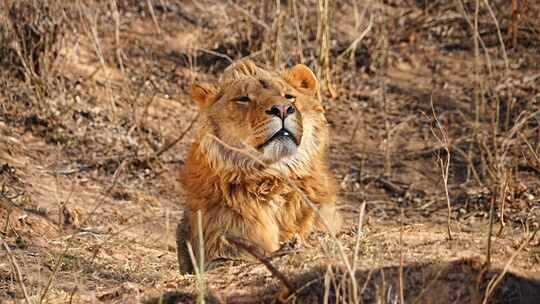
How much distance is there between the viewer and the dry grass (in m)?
6.46

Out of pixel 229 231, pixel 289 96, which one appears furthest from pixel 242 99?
pixel 229 231

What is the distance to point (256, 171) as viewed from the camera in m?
5.68

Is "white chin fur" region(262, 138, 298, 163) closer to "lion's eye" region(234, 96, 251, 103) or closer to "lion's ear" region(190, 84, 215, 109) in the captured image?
"lion's eye" region(234, 96, 251, 103)

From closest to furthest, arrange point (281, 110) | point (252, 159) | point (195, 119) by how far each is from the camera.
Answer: point (281, 110) → point (252, 159) → point (195, 119)

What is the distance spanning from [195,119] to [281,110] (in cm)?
153

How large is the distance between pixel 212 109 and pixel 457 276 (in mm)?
2122

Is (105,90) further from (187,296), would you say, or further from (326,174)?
(187,296)

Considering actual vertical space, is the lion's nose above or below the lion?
above

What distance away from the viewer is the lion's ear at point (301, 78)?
19.8ft

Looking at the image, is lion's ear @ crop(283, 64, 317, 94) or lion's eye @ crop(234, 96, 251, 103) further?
lion's ear @ crop(283, 64, 317, 94)

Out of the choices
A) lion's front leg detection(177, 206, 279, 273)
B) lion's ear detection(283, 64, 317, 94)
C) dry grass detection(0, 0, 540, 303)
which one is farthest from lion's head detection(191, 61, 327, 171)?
dry grass detection(0, 0, 540, 303)

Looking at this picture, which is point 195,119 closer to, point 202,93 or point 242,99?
point 202,93

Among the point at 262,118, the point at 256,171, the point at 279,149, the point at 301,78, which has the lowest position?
the point at 256,171

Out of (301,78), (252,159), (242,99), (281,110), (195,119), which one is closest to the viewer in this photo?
(281,110)
